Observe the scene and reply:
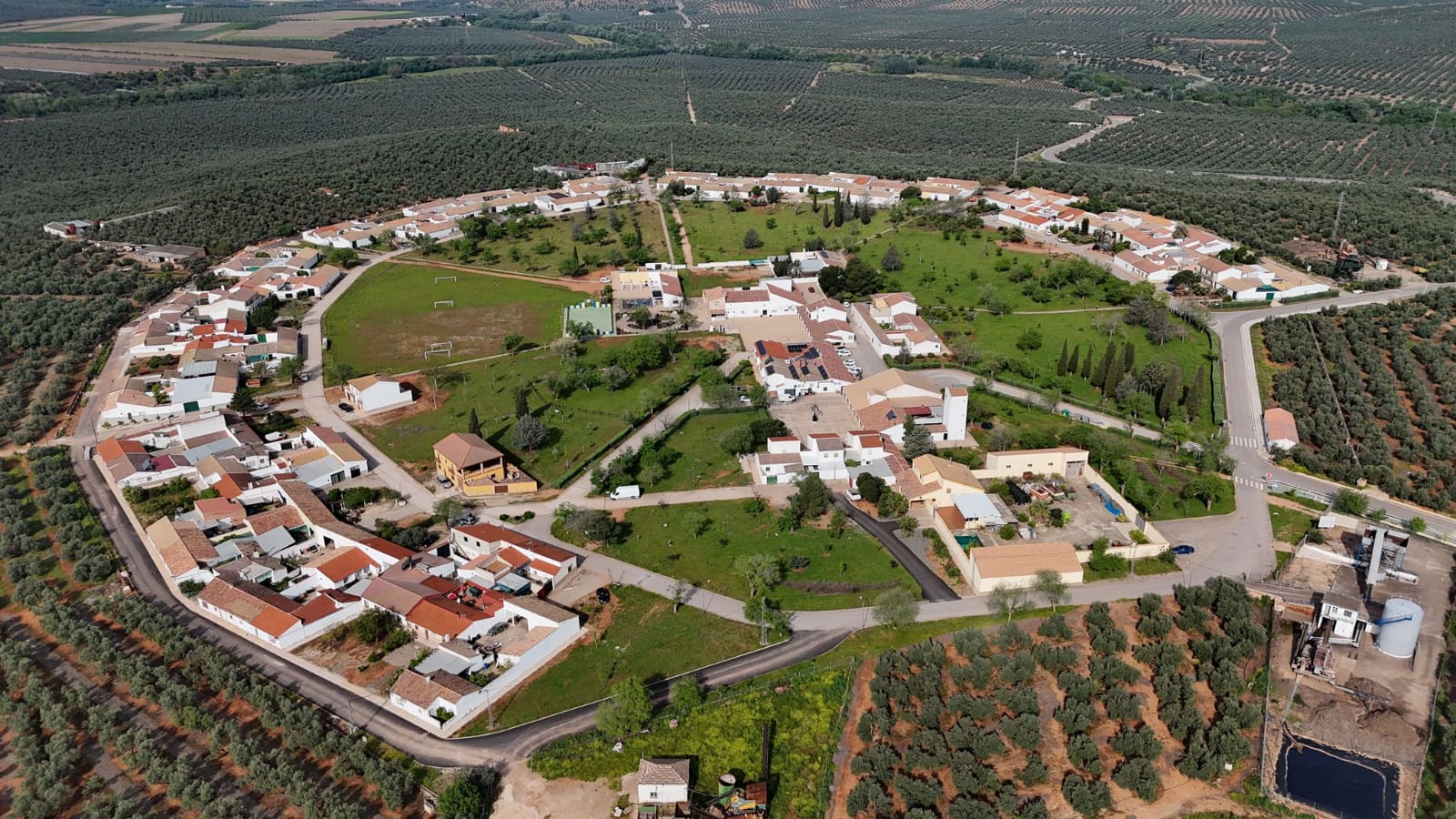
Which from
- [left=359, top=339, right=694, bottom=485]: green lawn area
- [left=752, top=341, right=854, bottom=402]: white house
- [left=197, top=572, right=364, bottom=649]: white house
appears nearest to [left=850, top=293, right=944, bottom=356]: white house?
[left=752, top=341, right=854, bottom=402]: white house

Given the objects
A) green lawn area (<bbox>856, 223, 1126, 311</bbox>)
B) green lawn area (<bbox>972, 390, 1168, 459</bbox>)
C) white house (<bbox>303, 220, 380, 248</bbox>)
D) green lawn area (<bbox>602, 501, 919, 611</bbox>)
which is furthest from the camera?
white house (<bbox>303, 220, 380, 248</bbox>)

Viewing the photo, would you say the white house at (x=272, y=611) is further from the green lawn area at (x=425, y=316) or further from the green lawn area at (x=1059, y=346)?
the green lawn area at (x=1059, y=346)

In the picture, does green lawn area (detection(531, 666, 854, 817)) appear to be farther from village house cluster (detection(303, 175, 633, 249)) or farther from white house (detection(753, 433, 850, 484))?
village house cluster (detection(303, 175, 633, 249))

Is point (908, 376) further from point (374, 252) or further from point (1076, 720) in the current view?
point (374, 252)

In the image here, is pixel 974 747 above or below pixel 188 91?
below

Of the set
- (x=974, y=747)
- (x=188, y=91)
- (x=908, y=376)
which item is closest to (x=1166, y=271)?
(x=908, y=376)

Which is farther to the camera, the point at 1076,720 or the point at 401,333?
the point at 401,333

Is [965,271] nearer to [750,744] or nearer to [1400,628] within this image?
[1400,628]
